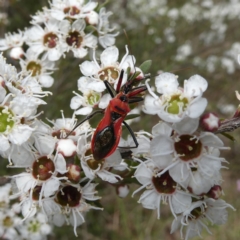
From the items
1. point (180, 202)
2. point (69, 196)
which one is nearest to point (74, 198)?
point (69, 196)

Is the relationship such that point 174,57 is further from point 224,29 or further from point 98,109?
point 98,109

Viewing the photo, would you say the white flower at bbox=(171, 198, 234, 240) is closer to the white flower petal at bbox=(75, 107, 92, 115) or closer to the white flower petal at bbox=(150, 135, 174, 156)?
the white flower petal at bbox=(150, 135, 174, 156)

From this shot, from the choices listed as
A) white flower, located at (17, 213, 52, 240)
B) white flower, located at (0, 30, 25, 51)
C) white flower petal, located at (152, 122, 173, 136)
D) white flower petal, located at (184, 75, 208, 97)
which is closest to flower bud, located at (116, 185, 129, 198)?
white flower petal, located at (152, 122, 173, 136)

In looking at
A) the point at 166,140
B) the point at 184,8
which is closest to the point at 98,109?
the point at 166,140

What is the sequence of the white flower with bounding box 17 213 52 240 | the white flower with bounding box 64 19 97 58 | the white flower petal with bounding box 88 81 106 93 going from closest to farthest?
the white flower petal with bounding box 88 81 106 93
the white flower with bounding box 64 19 97 58
the white flower with bounding box 17 213 52 240

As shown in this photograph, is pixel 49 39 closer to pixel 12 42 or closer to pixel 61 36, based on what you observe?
pixel 61 36

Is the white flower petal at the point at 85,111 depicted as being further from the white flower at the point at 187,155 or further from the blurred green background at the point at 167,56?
the blurred green background at the point at 167,56
